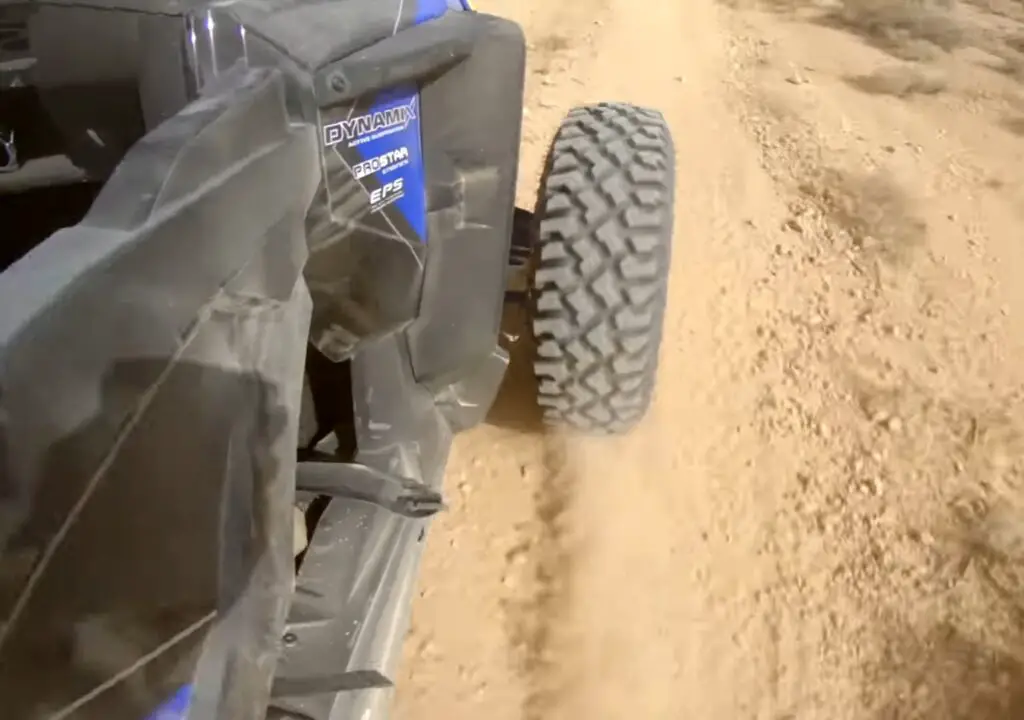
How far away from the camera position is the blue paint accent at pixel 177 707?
0.83m

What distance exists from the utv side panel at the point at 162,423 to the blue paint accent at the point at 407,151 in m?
0.24

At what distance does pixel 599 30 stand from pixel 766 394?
2.53 meters

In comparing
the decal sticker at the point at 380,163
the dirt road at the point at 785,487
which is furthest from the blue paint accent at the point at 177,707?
the dirt road at the point at 785,487

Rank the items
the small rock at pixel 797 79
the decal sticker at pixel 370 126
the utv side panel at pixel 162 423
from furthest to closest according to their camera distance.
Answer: the small rock at pixel 797 79, the decal sticker at pixel 370 126, the utv side panel at pixel 162 423

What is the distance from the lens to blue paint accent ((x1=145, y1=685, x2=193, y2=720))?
2.72 feet

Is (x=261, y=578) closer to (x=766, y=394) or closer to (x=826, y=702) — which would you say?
(x=826, y=702)

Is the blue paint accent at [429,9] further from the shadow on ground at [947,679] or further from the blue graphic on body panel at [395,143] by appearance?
the shadow on ground at [947,679]

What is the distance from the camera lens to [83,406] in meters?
0.64

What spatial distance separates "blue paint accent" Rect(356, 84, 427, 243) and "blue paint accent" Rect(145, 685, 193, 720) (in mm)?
617

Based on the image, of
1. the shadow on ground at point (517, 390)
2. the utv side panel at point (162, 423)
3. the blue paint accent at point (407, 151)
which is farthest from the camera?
the shadow on ground at point (517, 390)

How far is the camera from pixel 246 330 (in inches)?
34.5

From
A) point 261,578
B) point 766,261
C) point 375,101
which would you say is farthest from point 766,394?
point 261,578

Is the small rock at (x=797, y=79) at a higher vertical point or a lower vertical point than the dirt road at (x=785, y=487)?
higher

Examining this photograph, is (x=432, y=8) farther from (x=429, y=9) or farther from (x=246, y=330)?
(x=246, y=330)
